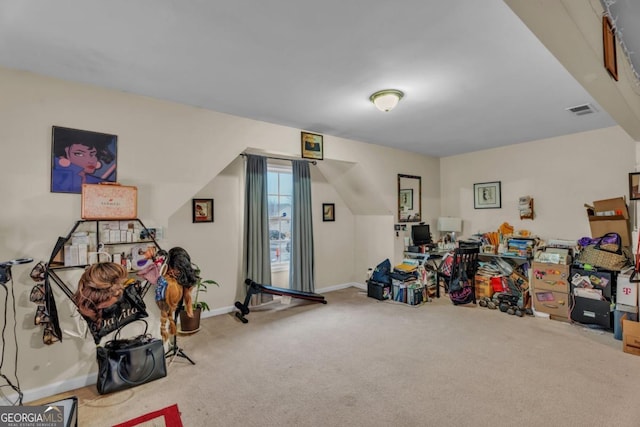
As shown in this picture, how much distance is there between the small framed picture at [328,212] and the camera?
213 inches

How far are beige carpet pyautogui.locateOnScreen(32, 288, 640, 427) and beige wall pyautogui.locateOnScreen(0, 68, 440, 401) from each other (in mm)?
497

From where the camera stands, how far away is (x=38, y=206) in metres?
2.38

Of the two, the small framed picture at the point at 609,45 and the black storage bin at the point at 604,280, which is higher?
the small framed picture at the point at 609,45

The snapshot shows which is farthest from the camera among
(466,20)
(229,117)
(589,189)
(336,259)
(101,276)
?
(336,259)

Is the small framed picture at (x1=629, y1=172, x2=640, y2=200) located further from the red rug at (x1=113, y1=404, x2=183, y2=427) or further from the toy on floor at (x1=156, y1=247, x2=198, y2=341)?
the red rug at (x1=113, y1=404, x2=183, y2=427)

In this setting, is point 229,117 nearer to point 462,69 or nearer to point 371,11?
point 371,11

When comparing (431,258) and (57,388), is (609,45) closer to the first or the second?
(431,258)

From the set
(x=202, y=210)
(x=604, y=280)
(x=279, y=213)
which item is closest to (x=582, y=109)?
(x=604, y=280)

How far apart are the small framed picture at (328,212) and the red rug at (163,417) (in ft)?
12.1

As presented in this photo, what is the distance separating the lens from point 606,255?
139 inches

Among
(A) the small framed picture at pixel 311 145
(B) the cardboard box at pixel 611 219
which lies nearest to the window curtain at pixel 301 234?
(A) the small framed picture at pixel 311 145

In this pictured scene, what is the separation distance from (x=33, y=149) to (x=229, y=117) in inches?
66.6

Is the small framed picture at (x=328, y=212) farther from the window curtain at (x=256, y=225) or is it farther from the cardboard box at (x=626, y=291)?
the cardboard box at (x=626, y=291)

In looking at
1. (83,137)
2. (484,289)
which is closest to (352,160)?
(484,289)
